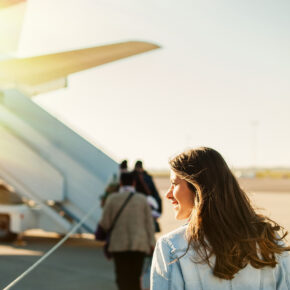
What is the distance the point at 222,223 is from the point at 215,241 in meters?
0.08

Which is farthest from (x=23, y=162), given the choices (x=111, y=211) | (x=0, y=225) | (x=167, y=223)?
(x=167, y=223)

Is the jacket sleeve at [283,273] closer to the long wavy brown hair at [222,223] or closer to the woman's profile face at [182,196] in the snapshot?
the long wavy brown hair at [222,223]

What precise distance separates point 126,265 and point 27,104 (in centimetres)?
540

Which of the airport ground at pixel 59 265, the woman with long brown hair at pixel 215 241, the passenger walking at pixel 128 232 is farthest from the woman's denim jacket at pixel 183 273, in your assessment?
the airport ground at pixel 59 265

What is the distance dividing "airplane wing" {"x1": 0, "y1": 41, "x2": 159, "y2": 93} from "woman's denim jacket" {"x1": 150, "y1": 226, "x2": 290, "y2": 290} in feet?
28.7

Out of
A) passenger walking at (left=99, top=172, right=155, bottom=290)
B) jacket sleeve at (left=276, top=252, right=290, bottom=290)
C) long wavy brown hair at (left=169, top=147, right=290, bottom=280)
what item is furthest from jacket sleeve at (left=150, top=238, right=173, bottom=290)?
passenger walking at (left=99, top=172, right=155, bottom=290)

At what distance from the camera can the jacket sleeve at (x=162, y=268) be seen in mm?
1677

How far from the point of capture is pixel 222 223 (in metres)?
1.74

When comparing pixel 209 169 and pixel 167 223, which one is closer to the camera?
pixel 209 169

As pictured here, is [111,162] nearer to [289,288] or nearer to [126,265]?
[126,265]

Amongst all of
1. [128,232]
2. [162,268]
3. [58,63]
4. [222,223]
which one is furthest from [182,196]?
[58,63]

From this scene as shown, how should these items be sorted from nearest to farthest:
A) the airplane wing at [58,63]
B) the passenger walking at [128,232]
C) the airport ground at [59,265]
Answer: the passenger walking at [128,232], the airport ground at [59,265], the airplane wing at [58,63]

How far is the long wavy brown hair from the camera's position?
1711mm

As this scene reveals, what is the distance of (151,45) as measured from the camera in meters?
10.5
